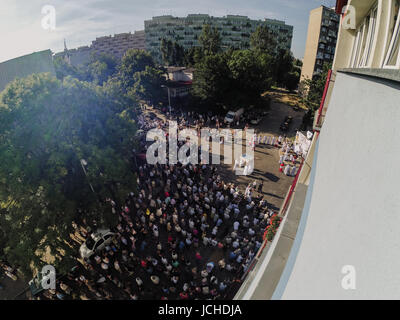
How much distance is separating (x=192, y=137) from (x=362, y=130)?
2228 cm

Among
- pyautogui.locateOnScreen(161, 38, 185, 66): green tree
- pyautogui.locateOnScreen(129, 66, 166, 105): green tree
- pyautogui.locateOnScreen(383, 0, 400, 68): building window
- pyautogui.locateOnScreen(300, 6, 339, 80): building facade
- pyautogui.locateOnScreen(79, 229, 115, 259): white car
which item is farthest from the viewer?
pyautogui.locateOnScreen(161, 38, 185, 66): green tree

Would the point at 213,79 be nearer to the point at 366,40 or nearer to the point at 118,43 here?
the point at 366,40

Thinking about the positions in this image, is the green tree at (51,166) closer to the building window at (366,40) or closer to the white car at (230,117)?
the building window at (366,40)

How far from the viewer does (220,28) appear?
261 feet

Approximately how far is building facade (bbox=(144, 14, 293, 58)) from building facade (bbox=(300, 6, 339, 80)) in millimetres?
34856

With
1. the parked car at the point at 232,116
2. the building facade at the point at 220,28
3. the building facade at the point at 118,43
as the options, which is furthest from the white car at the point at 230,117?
the building facade at the point at 118,43

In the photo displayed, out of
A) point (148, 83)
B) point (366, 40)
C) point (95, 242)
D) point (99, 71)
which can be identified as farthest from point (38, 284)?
point (99, 71)

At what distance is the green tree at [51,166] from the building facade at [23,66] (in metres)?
8.80

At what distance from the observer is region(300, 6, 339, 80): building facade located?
41594 mm

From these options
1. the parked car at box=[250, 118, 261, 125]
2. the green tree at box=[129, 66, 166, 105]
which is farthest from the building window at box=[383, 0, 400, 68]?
the green tree at box=[129, 66, 166, 105]

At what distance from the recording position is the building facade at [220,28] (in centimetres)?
7881

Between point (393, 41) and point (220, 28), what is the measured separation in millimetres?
86231

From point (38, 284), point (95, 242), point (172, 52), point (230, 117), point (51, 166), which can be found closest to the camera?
point (51, 166)

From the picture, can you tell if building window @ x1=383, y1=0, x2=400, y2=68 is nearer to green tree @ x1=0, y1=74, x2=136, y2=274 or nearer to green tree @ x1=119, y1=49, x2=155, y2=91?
green tree @ x1=0, y1=74, x2=136, y2=274
